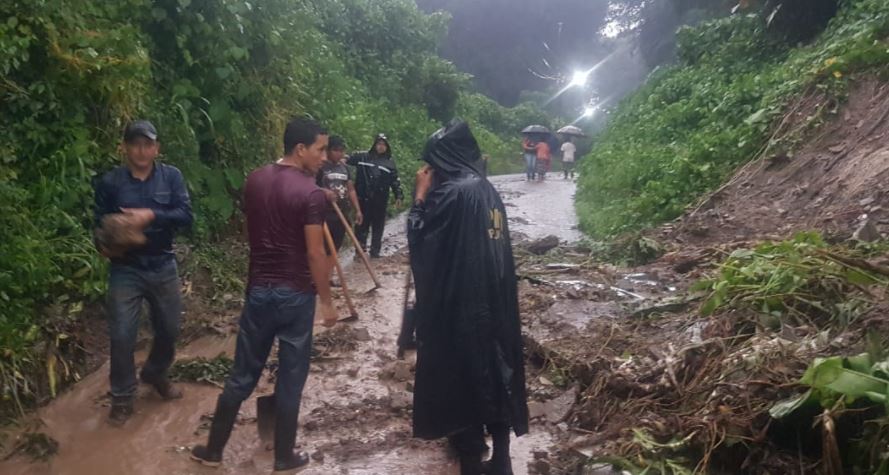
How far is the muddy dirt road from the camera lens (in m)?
4.46

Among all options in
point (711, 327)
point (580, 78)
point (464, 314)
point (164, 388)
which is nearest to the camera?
point (464, 314)

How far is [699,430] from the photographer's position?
3.81 m

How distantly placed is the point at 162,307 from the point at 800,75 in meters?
9.49

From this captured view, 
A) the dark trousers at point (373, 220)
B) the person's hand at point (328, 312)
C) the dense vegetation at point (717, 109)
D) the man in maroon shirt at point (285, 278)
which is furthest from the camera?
the dense vegetation at point (717, 109)

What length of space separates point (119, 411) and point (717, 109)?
10679mm

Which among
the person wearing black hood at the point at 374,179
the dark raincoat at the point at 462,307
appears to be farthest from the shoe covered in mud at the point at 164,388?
the person wearing black hood at the point at 374,179

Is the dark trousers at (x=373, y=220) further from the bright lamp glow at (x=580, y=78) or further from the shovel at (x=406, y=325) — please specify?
the bright lamp glow at (x=580, y=78)

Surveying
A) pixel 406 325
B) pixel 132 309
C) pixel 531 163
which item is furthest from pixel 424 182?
pixel 531 163

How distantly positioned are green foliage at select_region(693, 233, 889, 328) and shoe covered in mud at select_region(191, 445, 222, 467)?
10.3ft

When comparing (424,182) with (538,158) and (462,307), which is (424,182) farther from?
(538,158)

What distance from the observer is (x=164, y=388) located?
5246 mm

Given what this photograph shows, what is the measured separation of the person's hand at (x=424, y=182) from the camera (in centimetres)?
416

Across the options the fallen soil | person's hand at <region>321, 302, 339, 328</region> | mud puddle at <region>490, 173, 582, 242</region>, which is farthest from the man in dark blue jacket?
mud puddle at <region>490, 173, 582, 242</region>

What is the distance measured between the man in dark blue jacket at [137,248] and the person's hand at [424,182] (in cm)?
149
